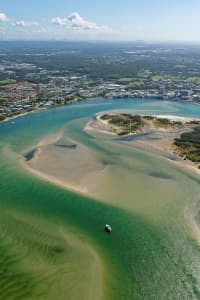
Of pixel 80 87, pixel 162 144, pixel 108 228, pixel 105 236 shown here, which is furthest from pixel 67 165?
pixel 80 87

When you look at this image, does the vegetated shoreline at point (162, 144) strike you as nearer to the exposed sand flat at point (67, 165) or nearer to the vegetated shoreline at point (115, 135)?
the vegetated shoreline at point (115, 135)

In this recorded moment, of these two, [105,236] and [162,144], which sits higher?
[105,236]

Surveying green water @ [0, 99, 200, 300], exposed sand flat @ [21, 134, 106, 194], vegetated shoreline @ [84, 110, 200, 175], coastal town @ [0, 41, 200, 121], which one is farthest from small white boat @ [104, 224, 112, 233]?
coastal town @ [0, 41, 200, 121]

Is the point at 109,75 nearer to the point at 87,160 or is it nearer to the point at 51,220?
the point at 87,160

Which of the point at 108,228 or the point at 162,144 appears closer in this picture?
the point at 108,228

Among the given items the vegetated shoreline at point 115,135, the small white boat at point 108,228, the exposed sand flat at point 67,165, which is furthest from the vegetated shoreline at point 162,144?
the small white boat at point 108,228

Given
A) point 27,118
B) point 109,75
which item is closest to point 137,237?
point 27,118

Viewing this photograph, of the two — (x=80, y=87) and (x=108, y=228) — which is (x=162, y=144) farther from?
(x=80, y=87)
